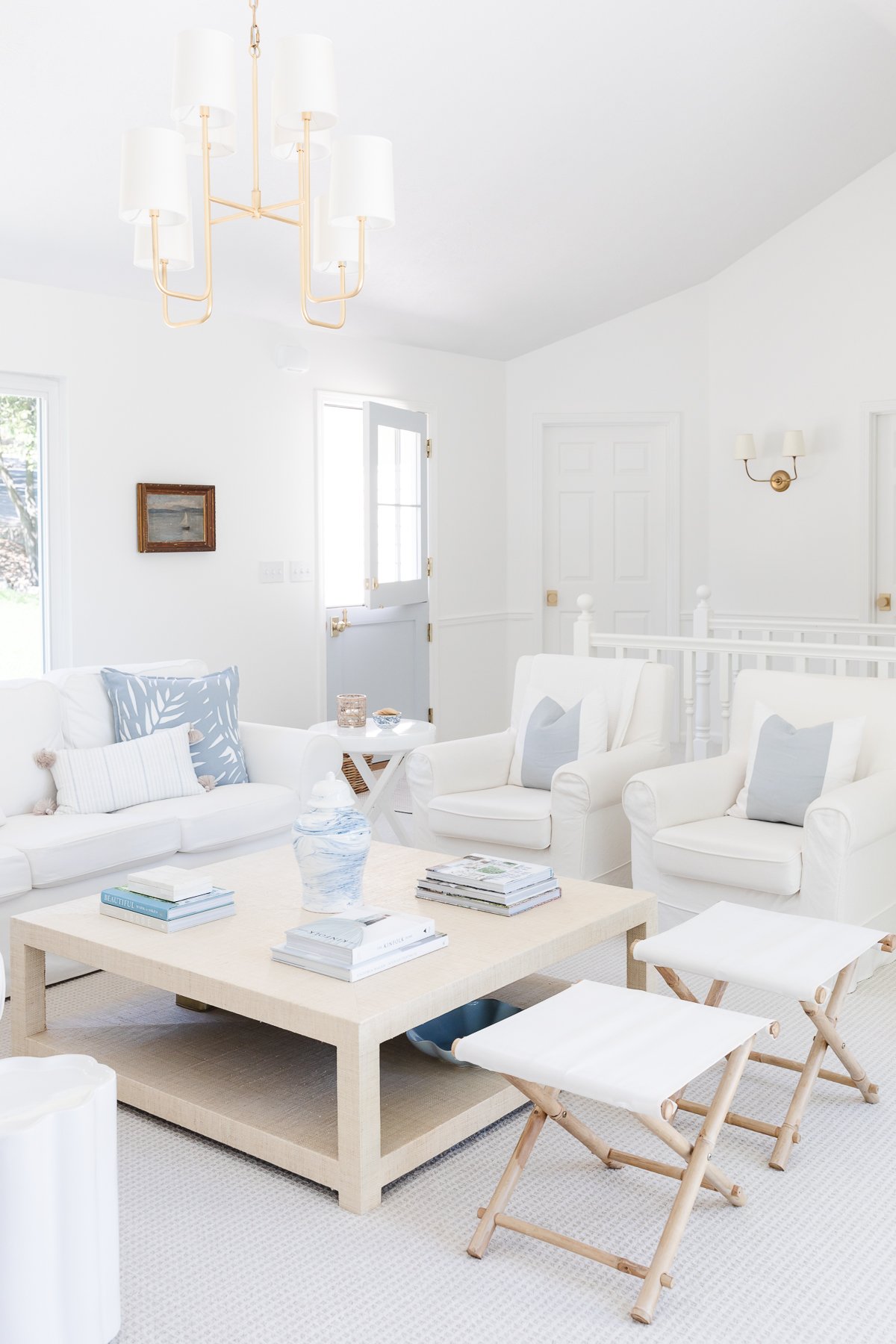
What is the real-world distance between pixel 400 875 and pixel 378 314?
12.6 feet

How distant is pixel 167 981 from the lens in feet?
8.58

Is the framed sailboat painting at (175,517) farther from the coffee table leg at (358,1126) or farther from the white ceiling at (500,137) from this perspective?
the coffee table leg at (358,1126)

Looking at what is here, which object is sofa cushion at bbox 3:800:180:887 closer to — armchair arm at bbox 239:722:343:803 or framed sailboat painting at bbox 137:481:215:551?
armchair arm at bbox 239:722:343:803

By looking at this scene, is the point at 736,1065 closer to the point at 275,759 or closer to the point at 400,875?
the point at 400,875

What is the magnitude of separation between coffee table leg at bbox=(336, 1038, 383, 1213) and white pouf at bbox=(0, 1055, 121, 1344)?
0.45 metres

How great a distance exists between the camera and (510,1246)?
2248 millimetres

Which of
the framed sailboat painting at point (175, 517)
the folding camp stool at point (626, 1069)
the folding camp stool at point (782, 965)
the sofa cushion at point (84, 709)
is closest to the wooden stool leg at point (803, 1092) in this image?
the folding camp stool at point (782, 965)

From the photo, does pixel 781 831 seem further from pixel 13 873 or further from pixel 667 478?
pixel 667 478

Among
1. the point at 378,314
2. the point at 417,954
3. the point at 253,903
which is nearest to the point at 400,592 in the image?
the point at 378,314

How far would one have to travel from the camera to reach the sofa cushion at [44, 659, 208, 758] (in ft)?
13.7

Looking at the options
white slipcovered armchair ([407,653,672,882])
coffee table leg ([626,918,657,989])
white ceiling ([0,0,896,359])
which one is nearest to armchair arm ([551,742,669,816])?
white slipcovered armchair ([407,653,672,882])

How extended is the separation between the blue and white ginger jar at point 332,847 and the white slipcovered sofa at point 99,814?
3.24 ft

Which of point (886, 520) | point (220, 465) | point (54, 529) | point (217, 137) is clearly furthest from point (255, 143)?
point (886, 520)

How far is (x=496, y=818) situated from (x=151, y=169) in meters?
2.32
